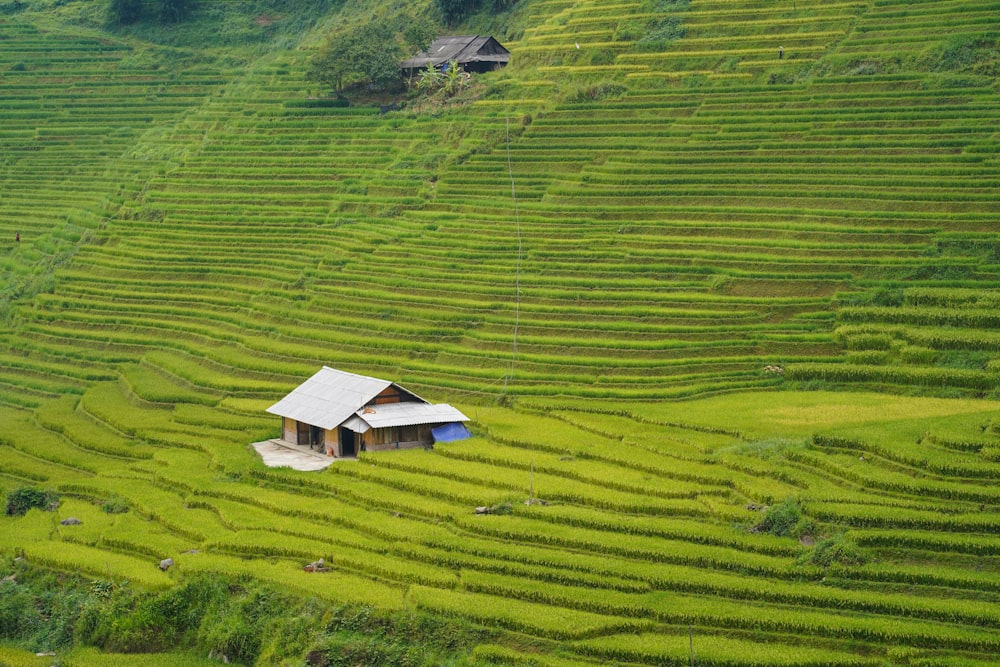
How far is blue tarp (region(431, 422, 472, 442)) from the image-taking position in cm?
2688

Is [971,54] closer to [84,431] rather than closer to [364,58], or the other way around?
[364,58]

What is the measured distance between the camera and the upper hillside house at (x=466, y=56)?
4834cm

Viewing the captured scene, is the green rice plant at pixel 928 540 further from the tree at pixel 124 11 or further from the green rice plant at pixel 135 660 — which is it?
the tree at pixel 124 11

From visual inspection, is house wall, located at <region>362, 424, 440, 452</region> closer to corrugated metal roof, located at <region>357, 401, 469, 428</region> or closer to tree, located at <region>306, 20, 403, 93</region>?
corrugated metal roof, located at <region>357, 401, 469, 428</region>

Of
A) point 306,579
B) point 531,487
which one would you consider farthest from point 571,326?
point 306,579

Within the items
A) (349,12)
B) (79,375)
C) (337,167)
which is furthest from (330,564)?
(349,12)

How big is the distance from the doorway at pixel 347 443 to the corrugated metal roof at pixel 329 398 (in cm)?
56

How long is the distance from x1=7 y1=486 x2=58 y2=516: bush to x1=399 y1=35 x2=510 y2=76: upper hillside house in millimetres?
26393

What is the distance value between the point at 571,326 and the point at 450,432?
5638mm

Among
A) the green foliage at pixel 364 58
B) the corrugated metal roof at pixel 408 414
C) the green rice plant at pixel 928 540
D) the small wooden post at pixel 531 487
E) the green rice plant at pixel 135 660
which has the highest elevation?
the green foliage at pixel 364 58

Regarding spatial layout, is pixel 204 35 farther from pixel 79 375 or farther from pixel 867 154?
pixel 867 154

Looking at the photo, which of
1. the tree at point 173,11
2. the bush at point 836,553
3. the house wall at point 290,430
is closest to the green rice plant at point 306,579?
the house wall at point 290,430

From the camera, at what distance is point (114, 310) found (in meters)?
38.2

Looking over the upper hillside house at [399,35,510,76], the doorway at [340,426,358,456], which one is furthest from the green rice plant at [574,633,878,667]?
the upper hillside house at [399,35,510,76]
